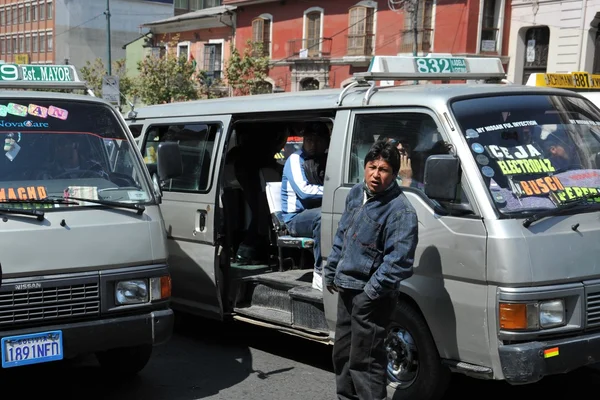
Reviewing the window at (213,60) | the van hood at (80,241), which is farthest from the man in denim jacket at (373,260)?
the window at (213,60)

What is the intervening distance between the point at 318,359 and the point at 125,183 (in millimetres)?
2369

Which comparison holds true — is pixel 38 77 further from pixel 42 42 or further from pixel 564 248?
pixel 42 42

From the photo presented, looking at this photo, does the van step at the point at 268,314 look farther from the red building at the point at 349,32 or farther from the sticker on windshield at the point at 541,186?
the red building at the point at 349,32

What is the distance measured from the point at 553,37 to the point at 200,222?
2667cm

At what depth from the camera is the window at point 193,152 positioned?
7113 mm

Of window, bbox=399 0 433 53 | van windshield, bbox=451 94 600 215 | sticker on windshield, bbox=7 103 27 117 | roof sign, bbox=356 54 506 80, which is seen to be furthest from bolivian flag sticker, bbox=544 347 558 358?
window, bbox=399 0 433 53

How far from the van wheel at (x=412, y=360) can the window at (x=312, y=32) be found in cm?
3472

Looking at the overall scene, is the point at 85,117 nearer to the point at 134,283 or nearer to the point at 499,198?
the point at 134,283

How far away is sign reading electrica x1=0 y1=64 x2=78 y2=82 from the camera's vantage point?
6215mm

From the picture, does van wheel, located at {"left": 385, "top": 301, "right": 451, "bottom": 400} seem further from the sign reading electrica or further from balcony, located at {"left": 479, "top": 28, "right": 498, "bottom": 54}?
balcony, located at {"left": 479, "top": 28, "right": 498, "bottom": 54}

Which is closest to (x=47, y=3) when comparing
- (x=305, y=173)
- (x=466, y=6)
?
(x=466, y=6)

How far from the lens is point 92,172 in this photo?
18.5 ft

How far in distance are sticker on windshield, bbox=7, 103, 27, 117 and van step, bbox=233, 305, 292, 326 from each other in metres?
2.56

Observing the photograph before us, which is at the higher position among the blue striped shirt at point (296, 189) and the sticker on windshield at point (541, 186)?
the sticker on windshield at point (541, 186)
